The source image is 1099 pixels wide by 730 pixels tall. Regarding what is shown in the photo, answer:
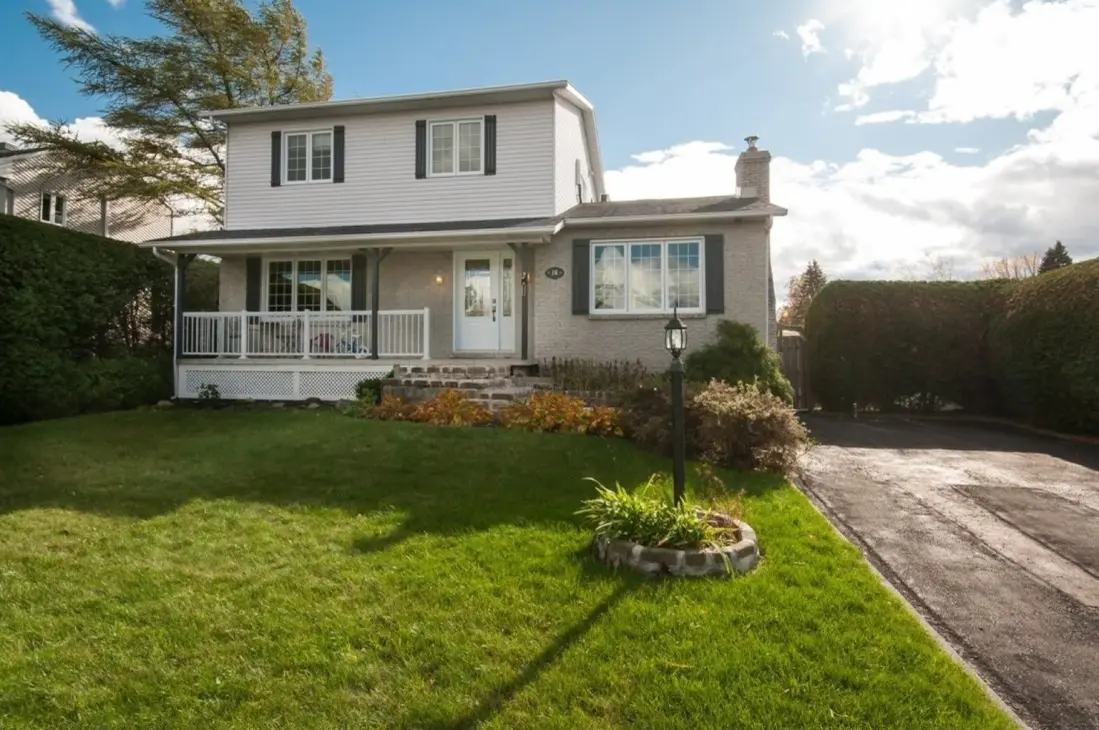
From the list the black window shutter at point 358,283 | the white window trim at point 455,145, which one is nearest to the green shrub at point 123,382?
the black window shutter at point 358,283

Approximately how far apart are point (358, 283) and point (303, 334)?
5.56 feet

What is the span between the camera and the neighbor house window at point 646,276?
11.6 metres

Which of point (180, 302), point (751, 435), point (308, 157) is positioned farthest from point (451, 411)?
point (308, 157)

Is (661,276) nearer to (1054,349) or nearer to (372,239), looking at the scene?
(372,239)

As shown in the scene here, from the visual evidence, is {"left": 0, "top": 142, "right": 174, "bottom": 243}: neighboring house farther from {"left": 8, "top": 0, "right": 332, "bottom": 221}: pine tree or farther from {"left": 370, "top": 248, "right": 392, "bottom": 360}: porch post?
{"left": 370, "top": 248, "right": 392, "bottom": 360}: porch post

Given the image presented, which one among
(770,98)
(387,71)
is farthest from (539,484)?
(387,71)

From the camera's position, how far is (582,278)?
468 inches

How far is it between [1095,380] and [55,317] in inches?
694

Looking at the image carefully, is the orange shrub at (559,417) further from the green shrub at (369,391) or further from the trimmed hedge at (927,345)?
the trimmed hedge at (927,345)

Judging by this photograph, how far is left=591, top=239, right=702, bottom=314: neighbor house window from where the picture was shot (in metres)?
11.6

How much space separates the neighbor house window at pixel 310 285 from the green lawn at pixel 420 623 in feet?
25.1

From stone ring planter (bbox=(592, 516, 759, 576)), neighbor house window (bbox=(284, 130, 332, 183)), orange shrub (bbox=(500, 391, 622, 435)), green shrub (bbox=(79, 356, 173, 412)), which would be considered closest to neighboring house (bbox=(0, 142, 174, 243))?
neighbor house window (bbox=(284, 130, 332, 183))

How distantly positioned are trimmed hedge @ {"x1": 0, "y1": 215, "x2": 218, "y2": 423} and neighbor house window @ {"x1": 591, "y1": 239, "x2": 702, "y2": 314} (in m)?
9.20

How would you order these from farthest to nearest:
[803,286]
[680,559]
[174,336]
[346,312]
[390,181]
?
[803,286] → [390,181] → [174,336] → [346,312] → [680,559]
